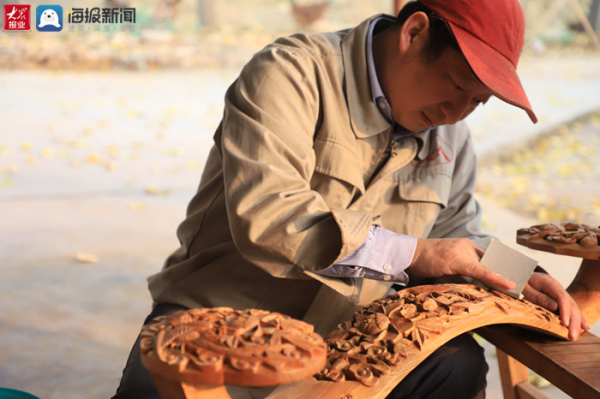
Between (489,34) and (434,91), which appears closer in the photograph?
(489,34)

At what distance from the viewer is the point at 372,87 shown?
5.54 feet

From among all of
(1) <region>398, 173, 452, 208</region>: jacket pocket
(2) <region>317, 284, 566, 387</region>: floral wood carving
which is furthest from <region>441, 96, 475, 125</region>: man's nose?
(2) <region>317, 284, 566, 387</region>: floral wood carving

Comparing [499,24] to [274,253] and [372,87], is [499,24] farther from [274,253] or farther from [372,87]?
[274,253]

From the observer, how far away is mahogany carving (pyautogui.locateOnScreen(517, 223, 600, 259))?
5.14ft

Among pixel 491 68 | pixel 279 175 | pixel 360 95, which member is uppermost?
pixel 491 68

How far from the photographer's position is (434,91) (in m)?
1.59

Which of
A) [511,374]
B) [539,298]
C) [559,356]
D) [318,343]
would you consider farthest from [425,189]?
[318,343]

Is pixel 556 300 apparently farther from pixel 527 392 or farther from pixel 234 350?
pixel 234 350

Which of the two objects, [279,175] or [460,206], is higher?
[279,175]

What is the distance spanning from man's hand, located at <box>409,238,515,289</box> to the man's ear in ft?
1.73

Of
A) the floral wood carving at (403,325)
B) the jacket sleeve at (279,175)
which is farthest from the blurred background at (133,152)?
the jacket sleeve at (279,175)

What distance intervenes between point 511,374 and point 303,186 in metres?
1.22

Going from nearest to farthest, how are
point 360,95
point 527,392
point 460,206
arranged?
1. point 360,95
2. point 460,206
3. point 527,392

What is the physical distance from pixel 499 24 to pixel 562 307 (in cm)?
74
